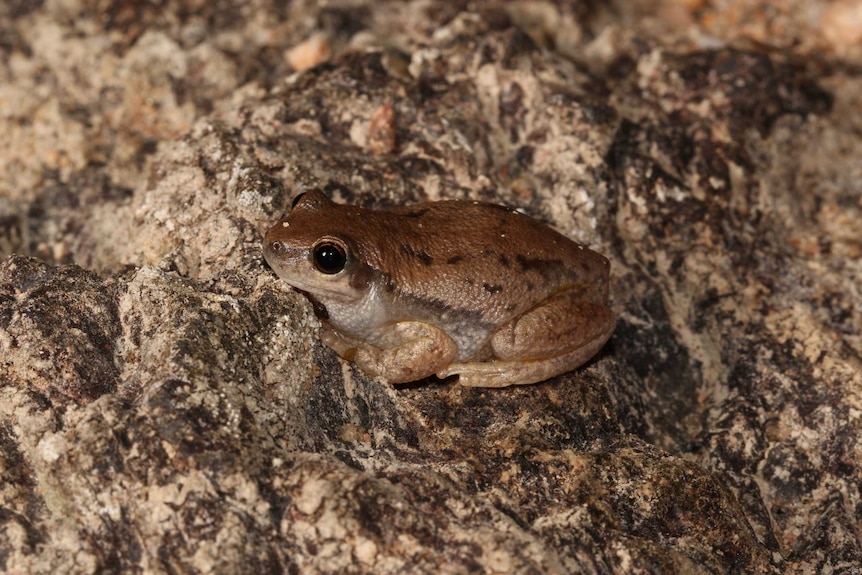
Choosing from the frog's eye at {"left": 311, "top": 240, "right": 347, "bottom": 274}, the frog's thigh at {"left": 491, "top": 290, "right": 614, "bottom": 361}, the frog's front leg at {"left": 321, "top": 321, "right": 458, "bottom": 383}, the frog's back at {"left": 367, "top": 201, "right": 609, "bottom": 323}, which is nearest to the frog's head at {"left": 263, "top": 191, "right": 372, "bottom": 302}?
the frog's eye at {"left": 311, "top": 240, "right": 347, "bottom": 274}

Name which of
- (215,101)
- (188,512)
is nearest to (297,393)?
(188,512)

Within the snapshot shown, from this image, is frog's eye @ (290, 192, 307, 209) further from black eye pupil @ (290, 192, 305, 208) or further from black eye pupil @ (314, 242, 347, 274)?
black eye pupil @ (314, 242, 347, 274)

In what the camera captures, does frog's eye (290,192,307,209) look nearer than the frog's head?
No

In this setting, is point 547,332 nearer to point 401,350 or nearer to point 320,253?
point 401,350

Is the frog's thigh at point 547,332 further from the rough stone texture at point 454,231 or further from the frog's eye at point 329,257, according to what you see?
the frog's eye at point 329,257

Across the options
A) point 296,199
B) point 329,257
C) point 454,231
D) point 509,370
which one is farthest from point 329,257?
point 509,370

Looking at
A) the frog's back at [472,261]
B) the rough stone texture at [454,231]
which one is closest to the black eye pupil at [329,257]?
the frog's back at [472,261]

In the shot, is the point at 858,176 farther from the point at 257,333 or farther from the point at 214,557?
the point at 214,557
